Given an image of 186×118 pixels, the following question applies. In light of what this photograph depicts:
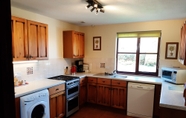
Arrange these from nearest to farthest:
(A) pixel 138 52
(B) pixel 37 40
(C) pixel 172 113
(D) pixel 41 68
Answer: (C) pixel 172 113 → (B) pixel 37 40 → (D) pixel 41 68 → (A) pixel 138 52

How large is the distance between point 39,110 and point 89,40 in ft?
8.42

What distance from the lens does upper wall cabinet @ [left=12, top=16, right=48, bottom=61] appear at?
2.17m

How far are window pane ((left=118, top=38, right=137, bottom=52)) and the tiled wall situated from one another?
1.61 m

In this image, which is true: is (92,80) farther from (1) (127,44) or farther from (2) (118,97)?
(1) (127,44)

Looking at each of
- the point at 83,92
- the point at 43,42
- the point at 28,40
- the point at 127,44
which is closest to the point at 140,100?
the point at 83,92

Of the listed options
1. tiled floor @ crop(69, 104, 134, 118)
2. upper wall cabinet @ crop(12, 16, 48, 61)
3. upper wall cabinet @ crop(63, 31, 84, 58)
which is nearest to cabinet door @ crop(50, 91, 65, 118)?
tiled floor @ crop(69, 104, 134, 118)

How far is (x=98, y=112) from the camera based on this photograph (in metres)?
3.30

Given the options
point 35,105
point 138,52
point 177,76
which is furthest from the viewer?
point 138,52

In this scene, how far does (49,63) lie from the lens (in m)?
3.18

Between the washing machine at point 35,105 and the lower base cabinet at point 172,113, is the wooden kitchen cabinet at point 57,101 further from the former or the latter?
the lower base cabinet at point 172,113

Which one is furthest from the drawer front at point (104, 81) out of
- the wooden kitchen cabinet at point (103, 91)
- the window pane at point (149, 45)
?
the window pane at point (149, 45)

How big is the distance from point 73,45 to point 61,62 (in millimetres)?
576

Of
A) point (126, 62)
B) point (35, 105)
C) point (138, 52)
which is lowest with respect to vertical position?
point (35, 105)

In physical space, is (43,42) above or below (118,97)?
above
